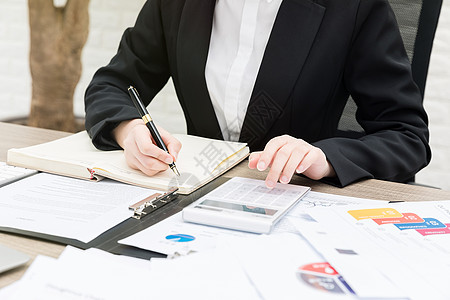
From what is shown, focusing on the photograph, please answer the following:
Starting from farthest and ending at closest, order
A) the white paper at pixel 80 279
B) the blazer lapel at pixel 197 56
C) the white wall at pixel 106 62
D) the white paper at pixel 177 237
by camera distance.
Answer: the white wall at pixel 106 62 < the blazer lapel at pixel 197 56 < the white paper at pixel 177 237 < the white paper at pixel 80 279

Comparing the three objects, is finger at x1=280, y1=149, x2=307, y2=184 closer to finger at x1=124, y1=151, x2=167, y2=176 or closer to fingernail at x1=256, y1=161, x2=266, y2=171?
fingernail at x1=256, y1=161, x2=266, y2=171

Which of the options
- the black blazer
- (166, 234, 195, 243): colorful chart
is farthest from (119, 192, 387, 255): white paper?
the black blazer

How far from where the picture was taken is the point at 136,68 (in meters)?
1.25

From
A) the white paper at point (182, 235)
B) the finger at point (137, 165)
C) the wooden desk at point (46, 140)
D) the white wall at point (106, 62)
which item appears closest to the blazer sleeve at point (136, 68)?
the wooden desk at point (46, 140)

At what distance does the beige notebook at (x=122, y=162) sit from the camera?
84 cm

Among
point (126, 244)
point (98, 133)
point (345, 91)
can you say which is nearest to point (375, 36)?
point (345, 91)

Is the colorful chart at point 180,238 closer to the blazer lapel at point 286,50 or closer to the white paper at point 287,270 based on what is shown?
the white paper at point 287,270

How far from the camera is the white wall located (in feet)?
6.64

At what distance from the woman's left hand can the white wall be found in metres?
1.36

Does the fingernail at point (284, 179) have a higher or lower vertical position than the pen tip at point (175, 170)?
higher

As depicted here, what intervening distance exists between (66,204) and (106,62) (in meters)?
1.75

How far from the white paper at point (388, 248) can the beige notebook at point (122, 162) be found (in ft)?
0.75

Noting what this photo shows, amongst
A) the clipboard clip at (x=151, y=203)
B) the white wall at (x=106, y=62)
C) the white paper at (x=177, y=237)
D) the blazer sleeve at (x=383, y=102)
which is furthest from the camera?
the white wall at (x=106, y=62)

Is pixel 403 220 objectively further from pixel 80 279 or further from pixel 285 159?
pixel 80 279
